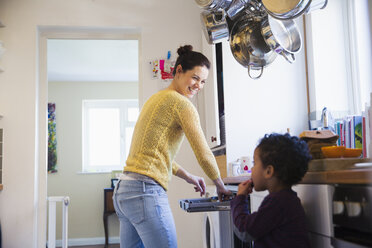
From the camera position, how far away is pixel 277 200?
44.1 inches

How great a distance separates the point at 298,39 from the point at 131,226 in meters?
1.20

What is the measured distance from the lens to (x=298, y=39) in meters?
2.05

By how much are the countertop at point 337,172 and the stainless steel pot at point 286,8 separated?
0.76 metres

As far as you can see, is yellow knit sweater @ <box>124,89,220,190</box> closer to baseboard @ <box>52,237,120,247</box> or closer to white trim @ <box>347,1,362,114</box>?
white trim @ <box>347,1,362,114</box>

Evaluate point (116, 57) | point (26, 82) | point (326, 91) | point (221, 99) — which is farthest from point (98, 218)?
point (326, 91)

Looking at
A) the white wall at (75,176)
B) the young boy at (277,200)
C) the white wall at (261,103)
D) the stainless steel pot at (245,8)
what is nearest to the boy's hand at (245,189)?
the young boy at (277,200)

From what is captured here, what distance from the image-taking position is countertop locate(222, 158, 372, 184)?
929 mm

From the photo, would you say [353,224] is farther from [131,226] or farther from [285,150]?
[131,226]

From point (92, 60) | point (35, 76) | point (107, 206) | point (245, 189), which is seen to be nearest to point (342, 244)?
point (245, 189)

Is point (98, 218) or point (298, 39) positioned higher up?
point (298, 39)

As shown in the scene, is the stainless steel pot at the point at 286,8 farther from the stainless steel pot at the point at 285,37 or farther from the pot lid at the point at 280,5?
the stainless steel pot at the point at 285,37

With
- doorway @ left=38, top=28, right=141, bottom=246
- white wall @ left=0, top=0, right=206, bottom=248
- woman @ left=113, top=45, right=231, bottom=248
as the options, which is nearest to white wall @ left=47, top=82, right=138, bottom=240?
doorway @ left=38, top=28, right=141, bottom=246

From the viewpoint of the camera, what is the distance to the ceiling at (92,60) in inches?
187

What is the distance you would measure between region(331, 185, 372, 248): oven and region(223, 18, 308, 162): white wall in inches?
66.4
